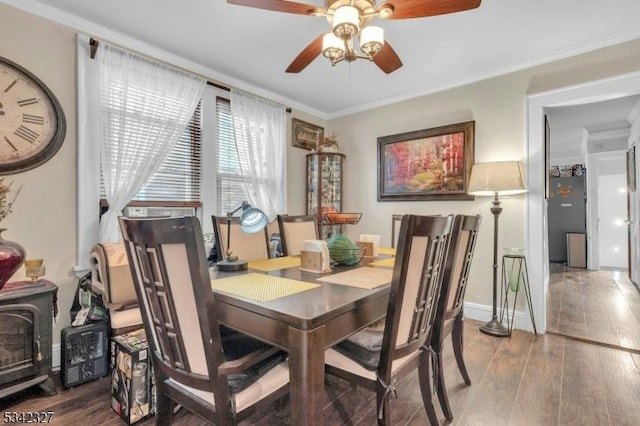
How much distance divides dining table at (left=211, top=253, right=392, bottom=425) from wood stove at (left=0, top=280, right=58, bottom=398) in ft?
3.79

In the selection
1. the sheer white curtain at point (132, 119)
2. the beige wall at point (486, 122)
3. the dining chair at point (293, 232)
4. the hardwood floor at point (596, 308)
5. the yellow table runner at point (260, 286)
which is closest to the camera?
the yellow table runner at point (260, 286)

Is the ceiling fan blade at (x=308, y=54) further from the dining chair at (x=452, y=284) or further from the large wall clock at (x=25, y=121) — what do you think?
the large wall clock at (x=25, y=121)

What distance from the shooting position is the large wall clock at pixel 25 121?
2.01 meters

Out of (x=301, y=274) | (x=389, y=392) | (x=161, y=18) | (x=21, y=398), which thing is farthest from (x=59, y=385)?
(x=161, y=18)

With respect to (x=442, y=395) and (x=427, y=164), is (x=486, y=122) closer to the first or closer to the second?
(x=427, y=164)

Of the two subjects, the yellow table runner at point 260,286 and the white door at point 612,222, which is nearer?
the yellow table runner at point 260,286

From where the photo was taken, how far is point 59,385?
6.61 feet

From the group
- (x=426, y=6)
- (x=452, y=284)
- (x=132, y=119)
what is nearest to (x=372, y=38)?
(x=426, y=6)

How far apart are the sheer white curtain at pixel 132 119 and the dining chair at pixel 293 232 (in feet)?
3.98

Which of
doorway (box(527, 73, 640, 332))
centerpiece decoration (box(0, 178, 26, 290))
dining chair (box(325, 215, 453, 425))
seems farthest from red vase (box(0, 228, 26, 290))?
doorway (box(527, 73, 640, 332))

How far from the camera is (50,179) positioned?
2.22 meters

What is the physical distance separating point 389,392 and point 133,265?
1122mm

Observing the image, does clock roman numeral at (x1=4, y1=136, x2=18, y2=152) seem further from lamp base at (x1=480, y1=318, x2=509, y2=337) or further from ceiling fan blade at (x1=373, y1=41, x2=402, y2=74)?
lamp base at (x1=480, y1=318, x2=509, y2=337)

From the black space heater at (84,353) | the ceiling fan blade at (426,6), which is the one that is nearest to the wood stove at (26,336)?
the black space heater at (84,353)
